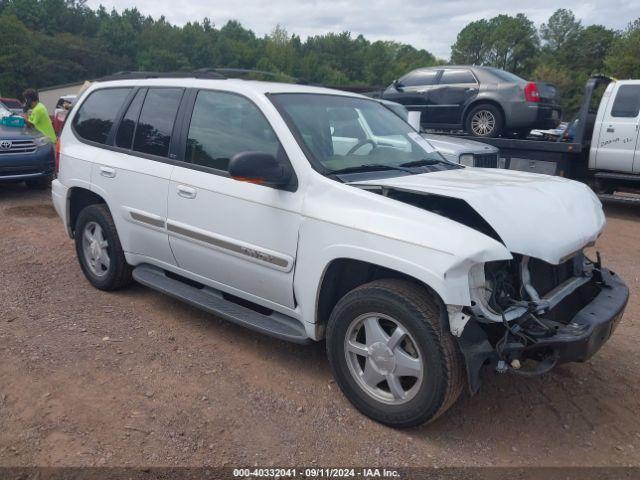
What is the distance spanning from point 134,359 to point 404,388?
6.15 feet

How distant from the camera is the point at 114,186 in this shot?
177 inches

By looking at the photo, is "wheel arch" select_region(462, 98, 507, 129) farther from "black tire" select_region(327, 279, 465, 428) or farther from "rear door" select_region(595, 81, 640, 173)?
"black tire" select_region(327, 279, 465, 428)

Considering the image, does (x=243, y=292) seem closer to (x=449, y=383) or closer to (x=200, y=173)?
(x=200, y=173)

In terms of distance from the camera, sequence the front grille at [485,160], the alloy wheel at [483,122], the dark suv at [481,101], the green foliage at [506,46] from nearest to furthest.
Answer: the front grille at [485,160]
the dark suv at [481,101]
the alloy wheel at [483,122]
the green foliage at [506,46]

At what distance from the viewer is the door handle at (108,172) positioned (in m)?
4.50

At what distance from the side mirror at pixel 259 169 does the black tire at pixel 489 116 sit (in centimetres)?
804

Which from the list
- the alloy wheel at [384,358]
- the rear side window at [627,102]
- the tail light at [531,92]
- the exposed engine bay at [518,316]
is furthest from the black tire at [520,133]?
the alloy wheel at [384,358]

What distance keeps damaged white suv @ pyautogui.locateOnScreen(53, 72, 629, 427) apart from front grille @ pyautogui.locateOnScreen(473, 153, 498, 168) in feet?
12.8

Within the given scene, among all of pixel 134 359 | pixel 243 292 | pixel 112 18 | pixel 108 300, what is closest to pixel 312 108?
pixel 243 292

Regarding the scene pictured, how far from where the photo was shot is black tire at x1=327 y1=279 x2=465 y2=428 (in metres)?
2.77

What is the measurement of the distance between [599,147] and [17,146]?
392 inches

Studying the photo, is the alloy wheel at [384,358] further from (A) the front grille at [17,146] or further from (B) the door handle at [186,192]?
(A) the front grille at [17,146]

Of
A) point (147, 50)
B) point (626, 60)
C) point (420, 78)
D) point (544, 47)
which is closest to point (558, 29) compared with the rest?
point (544, 47)

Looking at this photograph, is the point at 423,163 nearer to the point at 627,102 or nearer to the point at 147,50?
the point at 627,102
